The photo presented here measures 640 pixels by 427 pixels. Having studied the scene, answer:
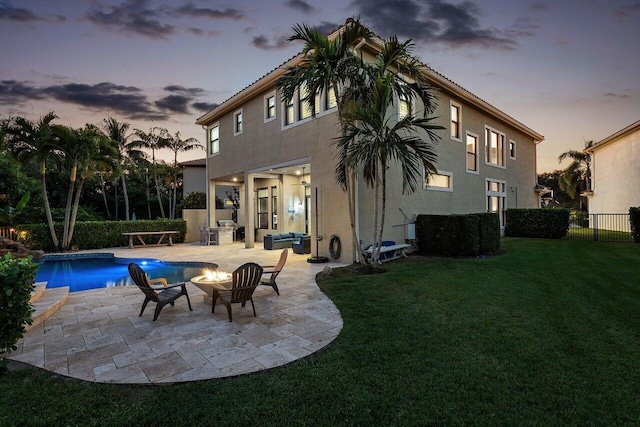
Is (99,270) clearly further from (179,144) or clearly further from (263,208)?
(179,144)

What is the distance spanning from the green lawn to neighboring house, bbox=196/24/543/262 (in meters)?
5.92

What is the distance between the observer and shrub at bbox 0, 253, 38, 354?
348 cm

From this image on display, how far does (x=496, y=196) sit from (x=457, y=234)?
9.11 meters

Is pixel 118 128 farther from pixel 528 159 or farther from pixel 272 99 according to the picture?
pixel 528 159

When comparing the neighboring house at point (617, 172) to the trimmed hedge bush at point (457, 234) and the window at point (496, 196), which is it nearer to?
the window at point (496, 196)

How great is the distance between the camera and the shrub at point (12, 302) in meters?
3.48

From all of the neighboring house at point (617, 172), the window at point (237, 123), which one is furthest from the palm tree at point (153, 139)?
the neighboring house at point (617, 172)

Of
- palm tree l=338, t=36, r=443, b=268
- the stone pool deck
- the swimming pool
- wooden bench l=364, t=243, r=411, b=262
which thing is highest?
palm tree l=338, t=36, r=443, b=268

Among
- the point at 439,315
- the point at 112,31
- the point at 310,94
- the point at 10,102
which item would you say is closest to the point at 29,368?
the point at 439,315

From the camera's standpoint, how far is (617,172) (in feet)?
71.3

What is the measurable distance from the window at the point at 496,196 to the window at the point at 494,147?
1.15 metres

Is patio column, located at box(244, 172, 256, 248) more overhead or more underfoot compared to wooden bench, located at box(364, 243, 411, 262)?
more overhead

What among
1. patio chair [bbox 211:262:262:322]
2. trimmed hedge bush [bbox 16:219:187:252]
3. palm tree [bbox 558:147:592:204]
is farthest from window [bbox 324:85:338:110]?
palm tree [bbox 558:147:592:204]

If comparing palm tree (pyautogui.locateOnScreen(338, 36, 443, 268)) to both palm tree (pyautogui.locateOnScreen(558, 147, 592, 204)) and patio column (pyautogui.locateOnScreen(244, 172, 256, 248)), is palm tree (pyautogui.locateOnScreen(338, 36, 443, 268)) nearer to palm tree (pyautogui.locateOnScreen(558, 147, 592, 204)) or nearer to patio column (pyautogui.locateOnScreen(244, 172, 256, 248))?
patio column (pyautogui.locateOnScreen(244, 172, 256, 248))
